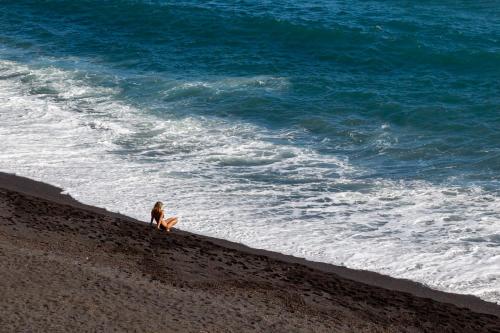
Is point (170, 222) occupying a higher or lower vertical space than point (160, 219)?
lower

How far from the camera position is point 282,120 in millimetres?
29125

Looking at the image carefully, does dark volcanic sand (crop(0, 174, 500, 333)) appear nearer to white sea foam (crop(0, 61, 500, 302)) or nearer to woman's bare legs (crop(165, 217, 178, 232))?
woman's bare legs (crop(165, 217, 178, 232))

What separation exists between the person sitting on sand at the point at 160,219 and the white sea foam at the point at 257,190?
64cm

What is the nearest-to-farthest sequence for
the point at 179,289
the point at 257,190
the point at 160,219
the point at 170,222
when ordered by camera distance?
the point at 179,289
the point at 160,219
the point at 170,222
the point at 257,190

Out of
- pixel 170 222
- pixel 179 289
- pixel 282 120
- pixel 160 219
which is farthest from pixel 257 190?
pixel 179 289

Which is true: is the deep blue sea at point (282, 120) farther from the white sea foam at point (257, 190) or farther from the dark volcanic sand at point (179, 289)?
the dark volcanic sand at point (179, 289)

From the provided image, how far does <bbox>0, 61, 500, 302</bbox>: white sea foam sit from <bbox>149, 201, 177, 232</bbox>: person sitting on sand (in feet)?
2.11

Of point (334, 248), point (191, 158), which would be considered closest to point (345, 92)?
point (191, 158)

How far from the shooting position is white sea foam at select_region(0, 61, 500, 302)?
62.5 feet

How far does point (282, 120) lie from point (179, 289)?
1363 centimetres

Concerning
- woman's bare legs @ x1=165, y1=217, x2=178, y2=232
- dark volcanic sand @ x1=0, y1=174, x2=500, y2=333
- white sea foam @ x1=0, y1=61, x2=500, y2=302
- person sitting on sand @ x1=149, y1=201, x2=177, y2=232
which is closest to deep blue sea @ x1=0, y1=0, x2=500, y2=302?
white sea foam @ x1=0, y1=61, x2=500, y2=302

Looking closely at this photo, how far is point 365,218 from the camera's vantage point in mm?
20984

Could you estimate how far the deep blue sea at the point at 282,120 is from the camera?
2040 cm

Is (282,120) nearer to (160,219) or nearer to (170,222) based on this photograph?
(170,222)
